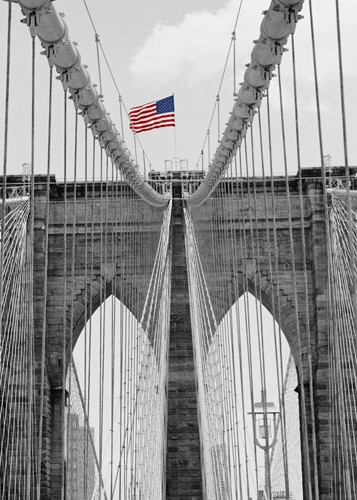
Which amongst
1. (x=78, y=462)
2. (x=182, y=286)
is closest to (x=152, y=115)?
(x=182, y=286)

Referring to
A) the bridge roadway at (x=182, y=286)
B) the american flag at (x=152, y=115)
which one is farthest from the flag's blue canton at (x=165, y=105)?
the bridge roadway at (x=182, y=286)

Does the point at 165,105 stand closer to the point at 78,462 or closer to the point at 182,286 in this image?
the point at 182,286

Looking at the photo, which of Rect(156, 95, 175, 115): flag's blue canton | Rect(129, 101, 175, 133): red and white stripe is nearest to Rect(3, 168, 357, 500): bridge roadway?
Rect(129, 101, 175, 133): red and white stripe

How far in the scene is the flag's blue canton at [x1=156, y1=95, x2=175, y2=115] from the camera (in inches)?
830

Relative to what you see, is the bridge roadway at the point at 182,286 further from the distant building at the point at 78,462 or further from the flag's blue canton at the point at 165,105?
the distant building at the point at 78,462

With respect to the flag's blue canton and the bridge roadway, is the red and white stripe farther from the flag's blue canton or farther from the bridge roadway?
the bridge roadway

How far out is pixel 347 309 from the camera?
20734 mm

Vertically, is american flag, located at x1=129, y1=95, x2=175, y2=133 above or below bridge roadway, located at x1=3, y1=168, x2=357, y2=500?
above

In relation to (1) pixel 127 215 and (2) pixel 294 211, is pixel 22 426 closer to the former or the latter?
(1) pixel 127 215

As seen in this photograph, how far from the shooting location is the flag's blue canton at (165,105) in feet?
69.2

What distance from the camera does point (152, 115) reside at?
68.6 feet

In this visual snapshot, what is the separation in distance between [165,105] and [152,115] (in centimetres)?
45

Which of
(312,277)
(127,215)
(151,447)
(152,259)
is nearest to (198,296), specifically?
(152,259)

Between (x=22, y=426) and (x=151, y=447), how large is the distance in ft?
27.2
